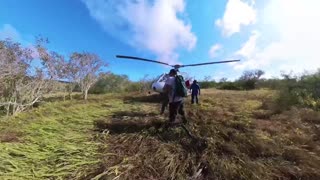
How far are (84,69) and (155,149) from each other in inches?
595

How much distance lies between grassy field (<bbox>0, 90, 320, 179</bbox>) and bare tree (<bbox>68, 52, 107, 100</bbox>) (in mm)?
10380

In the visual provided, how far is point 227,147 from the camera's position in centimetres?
723

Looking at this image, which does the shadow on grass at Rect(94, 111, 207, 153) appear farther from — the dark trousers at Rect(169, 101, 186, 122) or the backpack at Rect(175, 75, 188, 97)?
the backpack at Rect(175, 75, 188, 97)

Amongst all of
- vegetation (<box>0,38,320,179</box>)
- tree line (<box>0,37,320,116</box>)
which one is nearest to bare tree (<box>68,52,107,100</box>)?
tree line (<box>0,37,320,116</box>)

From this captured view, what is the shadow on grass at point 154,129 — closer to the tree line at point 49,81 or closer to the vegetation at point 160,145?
the vegetation at point 160,145

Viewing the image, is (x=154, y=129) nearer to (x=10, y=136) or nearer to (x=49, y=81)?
(x=10, y=136)

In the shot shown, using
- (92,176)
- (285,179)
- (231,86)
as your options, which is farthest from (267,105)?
(231,86)

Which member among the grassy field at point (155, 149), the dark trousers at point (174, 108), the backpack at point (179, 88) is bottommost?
the grassy field at point (155, 149)

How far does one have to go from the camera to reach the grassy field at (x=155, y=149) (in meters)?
5.94

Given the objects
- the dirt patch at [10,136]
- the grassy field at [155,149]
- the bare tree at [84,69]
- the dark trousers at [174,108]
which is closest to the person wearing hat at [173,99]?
the dark trousers at [174,108]

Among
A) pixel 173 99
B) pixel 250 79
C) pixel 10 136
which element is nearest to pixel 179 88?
pixel 173 99

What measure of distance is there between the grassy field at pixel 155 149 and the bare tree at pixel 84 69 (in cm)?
1038

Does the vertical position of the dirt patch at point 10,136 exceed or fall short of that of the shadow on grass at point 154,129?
it falls short

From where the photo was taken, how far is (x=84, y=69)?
21.0 meters
